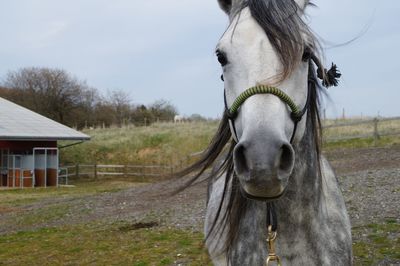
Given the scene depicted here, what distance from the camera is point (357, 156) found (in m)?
18.2

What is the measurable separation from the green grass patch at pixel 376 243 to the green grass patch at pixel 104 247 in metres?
2.33

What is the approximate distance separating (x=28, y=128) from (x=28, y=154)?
1769mm

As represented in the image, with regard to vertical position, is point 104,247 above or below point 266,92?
below

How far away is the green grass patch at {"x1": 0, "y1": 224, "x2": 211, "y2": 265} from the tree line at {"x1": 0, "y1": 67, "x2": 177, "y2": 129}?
34843 millimetres

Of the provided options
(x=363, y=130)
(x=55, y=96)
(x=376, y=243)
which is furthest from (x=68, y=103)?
(x=376, y=243)

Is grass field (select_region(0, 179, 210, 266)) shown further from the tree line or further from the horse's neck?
the tree line

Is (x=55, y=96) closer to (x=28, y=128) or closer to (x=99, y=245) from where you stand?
(x=28, y=128)

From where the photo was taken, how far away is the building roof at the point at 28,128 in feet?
78.2

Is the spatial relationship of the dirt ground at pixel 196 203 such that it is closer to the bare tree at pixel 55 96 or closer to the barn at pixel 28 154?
the barn at pixel 28 154

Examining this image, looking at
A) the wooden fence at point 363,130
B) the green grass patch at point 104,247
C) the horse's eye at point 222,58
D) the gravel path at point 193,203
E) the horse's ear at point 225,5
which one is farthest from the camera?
the wooden fence at point 363,130

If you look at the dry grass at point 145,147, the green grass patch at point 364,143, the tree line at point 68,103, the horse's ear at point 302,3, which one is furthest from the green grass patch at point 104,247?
the tree line at point 68,103

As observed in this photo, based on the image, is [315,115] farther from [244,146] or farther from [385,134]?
[385,134]

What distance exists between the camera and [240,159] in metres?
1.78

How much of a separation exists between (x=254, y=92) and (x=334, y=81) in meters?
1.14
